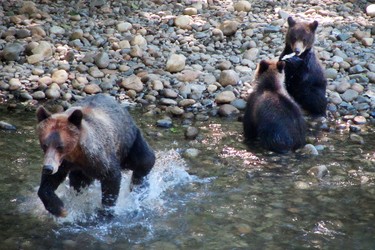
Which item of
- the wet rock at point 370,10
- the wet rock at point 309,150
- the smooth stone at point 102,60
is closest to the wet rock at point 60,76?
the smooth stone at point 102,60

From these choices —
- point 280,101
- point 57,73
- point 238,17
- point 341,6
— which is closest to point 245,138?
point 280,101

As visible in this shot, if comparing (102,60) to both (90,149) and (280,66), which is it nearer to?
(280,66)

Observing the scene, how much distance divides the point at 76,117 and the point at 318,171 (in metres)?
3.71

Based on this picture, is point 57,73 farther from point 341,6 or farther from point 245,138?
point 341,6

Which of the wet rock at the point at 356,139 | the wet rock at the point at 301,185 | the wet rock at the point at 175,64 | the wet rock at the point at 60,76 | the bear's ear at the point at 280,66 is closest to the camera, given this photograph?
the wet rock at the point at 301,185

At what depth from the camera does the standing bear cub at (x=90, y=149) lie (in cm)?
641

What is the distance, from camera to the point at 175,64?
1232cm

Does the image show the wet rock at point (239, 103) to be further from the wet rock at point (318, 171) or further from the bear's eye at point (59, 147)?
the bear's eye at point (59, 147)

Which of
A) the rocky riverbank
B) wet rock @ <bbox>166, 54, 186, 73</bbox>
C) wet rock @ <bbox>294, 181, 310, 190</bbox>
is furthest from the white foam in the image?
wet rock @ <bbox>166, 54, 186, 73</bbox>

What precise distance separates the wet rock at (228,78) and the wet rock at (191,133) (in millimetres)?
1956

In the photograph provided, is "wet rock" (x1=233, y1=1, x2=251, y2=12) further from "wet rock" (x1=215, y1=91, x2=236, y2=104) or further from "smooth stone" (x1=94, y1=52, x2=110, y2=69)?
"wet rock" (x1=215, y1=91, x2=236, y2=104)

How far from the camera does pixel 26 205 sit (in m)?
7.84

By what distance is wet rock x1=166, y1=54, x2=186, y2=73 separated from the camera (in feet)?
40.4

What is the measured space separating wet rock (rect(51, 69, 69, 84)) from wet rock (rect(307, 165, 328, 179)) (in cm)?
445
